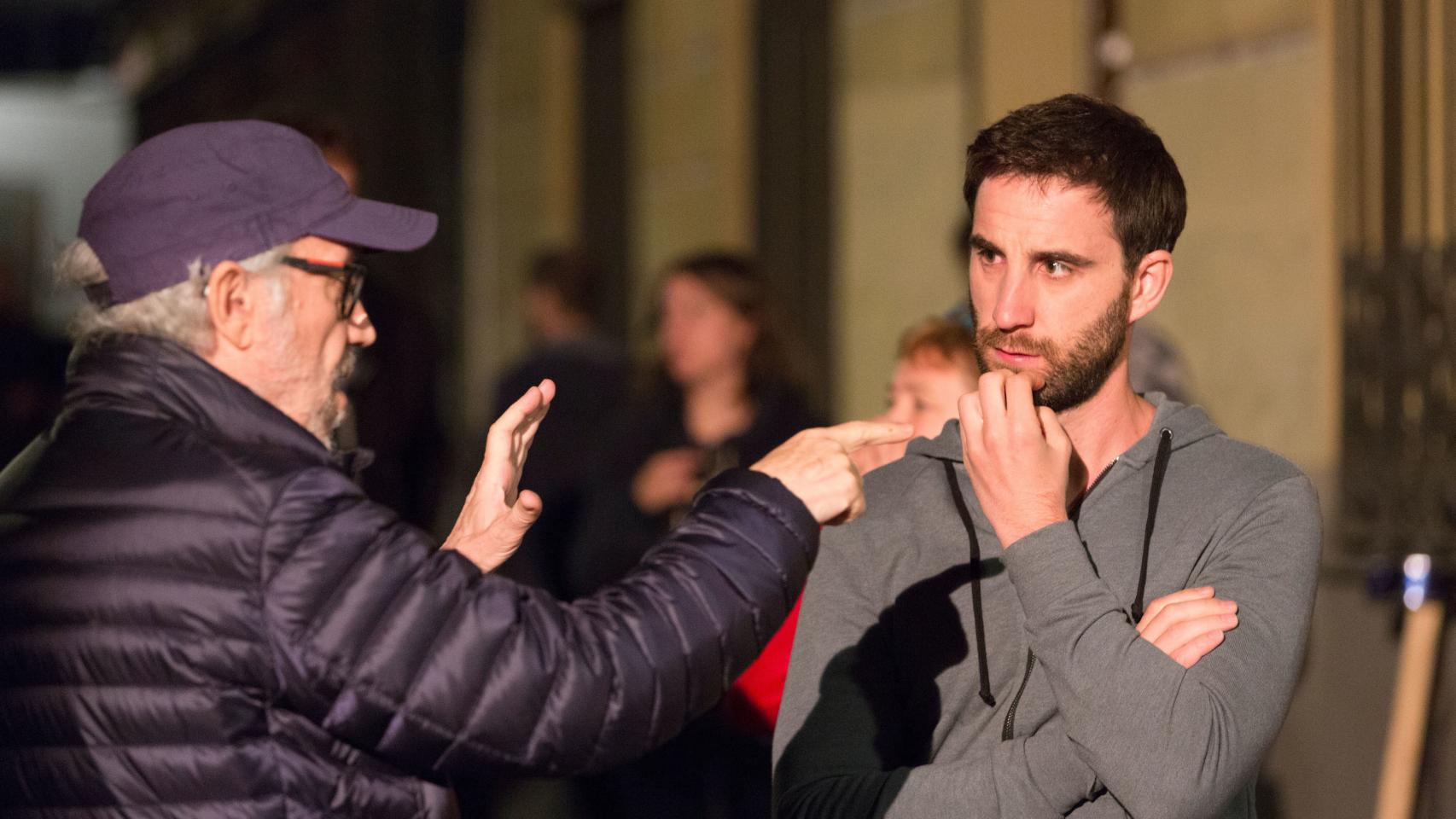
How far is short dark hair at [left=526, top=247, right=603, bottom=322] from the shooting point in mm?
8336

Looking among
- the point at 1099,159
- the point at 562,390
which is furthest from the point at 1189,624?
the point at 562,390

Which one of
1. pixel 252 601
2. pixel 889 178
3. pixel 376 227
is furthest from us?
pixel 889 178

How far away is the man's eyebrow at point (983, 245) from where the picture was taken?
8.86ft

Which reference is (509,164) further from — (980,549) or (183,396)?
(183,396)

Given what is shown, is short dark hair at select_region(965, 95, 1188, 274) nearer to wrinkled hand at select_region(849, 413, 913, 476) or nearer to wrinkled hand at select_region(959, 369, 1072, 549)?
wrinkled hand at select_region(959, 369, 1072, 549)

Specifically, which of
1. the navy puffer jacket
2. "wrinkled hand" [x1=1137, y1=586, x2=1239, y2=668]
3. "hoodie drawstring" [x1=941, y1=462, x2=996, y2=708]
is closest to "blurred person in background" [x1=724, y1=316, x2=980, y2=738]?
"hoodie drawstring" [x1=941, y1=462, x2=996, y2=708]

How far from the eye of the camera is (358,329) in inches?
105

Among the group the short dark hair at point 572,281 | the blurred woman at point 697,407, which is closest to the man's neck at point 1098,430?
the blurred woman at point 697,407

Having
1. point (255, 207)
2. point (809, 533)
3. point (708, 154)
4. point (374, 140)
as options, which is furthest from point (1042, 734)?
point (374, 140)

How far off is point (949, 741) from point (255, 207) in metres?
1.28

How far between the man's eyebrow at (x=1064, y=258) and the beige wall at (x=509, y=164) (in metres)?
10.1

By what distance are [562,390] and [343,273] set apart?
5.25 m

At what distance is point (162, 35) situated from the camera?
1022 inches

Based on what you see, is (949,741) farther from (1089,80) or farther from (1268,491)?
(1089,80)
